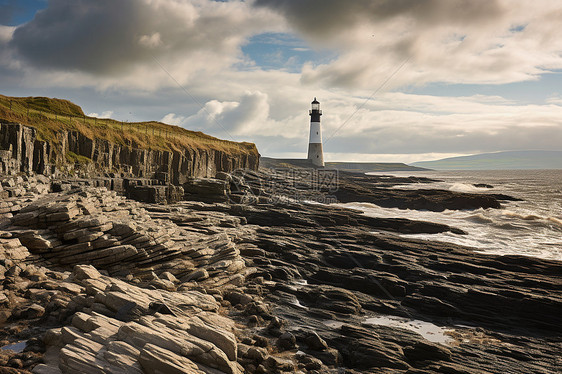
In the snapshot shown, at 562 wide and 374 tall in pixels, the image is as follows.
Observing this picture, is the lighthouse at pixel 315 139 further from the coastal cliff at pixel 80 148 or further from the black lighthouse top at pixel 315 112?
the coastal cliff at pixel 80 148

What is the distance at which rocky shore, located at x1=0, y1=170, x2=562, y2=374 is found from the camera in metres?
10.3

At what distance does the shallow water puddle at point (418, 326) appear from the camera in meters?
14.8

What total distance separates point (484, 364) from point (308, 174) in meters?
81.0

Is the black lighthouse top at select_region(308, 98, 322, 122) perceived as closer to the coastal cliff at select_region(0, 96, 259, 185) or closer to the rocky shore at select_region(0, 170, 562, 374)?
the coastal cliff at select_region(0, 96, 259, 185)

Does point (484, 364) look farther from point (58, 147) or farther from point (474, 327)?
point (58, 147)

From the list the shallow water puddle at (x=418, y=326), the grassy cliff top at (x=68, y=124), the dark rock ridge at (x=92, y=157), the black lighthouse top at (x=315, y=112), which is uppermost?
the black lighthouse top at (x=315, y=112)

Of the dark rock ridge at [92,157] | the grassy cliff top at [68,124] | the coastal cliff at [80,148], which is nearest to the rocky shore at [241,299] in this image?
the dark rock ridge at [92,157]

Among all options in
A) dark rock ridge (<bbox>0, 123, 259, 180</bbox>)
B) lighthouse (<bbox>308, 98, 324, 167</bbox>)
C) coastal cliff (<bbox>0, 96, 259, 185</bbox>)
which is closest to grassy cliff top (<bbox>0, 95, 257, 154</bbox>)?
coastal cliff (<bbox>0, 96, 259, 185</bbox>)

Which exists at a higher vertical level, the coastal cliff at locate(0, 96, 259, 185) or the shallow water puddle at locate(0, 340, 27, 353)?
the coastal cliff at locate(0, 96, 259, 185)

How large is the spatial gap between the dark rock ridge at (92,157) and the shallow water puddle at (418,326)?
25.1 metres

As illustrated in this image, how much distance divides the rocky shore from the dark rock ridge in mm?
3148

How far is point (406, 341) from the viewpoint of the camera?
44.3ft

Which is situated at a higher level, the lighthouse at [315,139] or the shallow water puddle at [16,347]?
the lighthouse at [315,139]

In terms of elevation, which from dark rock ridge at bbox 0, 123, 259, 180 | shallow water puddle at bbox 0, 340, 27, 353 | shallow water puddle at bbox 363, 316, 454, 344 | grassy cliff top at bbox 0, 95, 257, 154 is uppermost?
grassy cliff top at bbox 0, 95, 257, 154
